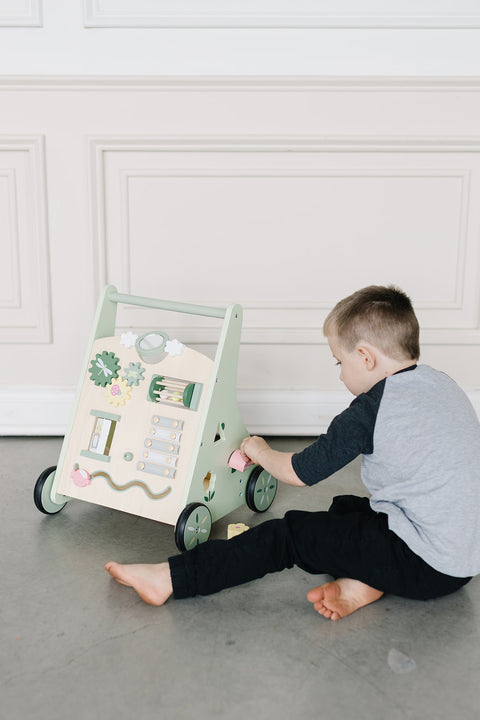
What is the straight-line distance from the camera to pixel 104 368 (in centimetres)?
133

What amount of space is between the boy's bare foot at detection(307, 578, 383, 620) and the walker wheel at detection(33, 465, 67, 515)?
0.58 meters

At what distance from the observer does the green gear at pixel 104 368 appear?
1.32 m

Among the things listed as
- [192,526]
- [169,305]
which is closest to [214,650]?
[192,526]

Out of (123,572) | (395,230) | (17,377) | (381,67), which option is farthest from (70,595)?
(381,67)

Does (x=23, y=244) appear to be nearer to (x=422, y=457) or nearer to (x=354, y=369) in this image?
(x=354, y=369)

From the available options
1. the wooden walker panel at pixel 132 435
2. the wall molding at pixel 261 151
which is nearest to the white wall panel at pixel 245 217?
the wall molding at pixel 261 151

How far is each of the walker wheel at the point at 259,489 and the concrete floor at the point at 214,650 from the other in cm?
21

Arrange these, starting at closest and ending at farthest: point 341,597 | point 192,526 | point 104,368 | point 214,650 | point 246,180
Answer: point 214,650 → point 341,597 → point 192,526 → point 104,368 → point 246,180

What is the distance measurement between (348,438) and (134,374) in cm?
44

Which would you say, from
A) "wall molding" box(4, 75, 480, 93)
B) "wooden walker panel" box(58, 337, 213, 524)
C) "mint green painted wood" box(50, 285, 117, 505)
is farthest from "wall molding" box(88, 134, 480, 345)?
"wooden walker panel" box(58, 337, 213, 524)

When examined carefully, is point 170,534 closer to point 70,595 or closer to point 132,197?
point 70,595

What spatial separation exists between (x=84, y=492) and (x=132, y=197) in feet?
2.83

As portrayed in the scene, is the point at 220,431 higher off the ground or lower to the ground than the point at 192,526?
higher

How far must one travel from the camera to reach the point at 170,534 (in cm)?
132
